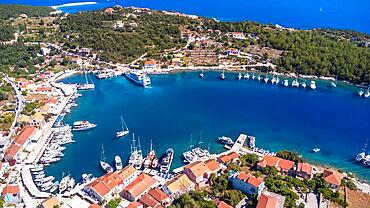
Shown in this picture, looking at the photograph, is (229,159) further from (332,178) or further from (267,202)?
(332,178)

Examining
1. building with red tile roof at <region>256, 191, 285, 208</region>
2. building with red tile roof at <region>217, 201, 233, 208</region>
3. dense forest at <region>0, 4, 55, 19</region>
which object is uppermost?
dense forest at <region>0, 4, 55, 19</region>

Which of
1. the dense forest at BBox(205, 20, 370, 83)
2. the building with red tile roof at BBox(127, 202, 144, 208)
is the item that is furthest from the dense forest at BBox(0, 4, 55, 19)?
the building with red tile roof at BBox(127, 202, 144, 208)

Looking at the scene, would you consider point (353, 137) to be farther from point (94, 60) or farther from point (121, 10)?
point (121, 10)

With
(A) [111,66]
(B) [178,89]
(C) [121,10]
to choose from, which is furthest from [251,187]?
(C) [121,10]

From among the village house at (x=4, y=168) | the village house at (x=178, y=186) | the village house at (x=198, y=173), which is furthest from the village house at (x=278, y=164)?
the village house at (x=4, y=168)

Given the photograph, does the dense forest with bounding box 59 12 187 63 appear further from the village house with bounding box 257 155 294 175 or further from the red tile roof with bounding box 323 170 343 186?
the red tile roof with bounding box 323 170 343 186

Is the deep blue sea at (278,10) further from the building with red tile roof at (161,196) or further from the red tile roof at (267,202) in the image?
the building with red tile roof at (161,196)
